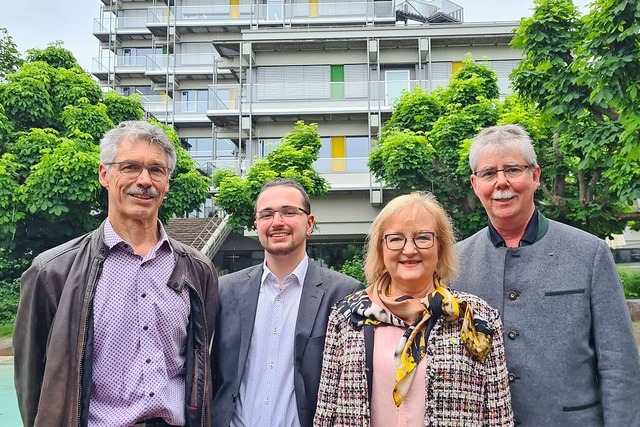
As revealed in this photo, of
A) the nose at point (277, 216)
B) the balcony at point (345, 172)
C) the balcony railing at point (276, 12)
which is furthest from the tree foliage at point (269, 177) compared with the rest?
the balcony railing at point (276, 12)

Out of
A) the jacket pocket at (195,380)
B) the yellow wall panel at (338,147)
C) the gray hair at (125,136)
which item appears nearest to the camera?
the jacket pocket at (195,380)

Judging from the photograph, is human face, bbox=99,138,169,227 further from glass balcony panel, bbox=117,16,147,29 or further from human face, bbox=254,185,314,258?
glass balcony panel, bbox=117,16,147,29

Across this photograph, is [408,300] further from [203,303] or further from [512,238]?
[203,303]

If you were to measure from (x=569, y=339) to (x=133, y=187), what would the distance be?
2209 millimetres

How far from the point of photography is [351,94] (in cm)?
2206

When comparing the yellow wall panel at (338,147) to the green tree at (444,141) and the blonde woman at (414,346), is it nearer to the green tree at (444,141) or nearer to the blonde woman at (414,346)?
the green tree at (444,141)

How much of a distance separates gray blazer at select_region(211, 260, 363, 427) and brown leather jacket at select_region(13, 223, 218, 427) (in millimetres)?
145

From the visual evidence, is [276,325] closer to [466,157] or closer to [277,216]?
[277,216]

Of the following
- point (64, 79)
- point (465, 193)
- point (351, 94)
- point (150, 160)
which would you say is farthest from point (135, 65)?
point (150, 160)

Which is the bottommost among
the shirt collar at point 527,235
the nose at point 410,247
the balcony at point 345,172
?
the nose at point 410,247

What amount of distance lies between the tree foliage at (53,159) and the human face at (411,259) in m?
11.7

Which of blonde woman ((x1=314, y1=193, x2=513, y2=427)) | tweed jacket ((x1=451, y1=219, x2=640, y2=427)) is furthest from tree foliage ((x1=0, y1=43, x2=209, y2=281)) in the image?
tweed jacket ((x1=451, y1=219, x2=640, y2=427))

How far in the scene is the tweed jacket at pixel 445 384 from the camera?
7.01ft

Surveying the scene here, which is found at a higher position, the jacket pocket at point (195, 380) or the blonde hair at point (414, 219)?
the blonde hair at point (414, 219)
